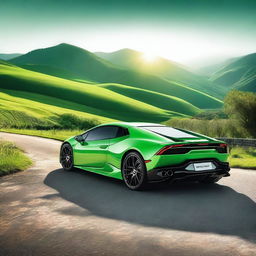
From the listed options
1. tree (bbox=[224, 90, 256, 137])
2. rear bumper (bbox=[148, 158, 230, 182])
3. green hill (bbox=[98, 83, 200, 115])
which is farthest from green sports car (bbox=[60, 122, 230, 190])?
green hill (bbox=[98, 83, 200, 115])

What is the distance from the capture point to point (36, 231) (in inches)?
189

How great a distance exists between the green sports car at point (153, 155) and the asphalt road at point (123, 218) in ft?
1.14

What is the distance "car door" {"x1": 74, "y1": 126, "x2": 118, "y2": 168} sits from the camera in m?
8.45

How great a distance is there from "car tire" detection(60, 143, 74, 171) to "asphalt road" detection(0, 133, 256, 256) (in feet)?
4.01

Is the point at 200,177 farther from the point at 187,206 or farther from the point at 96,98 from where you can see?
the point at 96,98

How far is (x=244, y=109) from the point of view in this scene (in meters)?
26.2

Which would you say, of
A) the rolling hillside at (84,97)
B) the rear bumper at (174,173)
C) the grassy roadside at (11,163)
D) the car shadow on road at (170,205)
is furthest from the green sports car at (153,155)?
the rolling hillside at (84,97)

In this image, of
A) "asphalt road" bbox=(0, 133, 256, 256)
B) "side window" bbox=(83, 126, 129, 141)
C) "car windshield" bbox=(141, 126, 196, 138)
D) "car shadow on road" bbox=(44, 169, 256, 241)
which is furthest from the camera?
"side window" bbox=(83, 126, 129, 141)

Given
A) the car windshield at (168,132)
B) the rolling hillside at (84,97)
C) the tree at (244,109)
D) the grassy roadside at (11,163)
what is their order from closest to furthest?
the car windshield at (168,132)
the grassy roadside at (11,163)
the tree at (244,109)
the rolling hillside at (84,97)

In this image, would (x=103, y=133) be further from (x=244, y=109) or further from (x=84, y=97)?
(x=84, y=97)

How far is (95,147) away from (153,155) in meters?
2.07

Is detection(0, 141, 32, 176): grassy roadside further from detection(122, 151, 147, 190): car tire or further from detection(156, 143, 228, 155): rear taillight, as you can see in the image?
detection(156, 143, 228, 155): rear taillight

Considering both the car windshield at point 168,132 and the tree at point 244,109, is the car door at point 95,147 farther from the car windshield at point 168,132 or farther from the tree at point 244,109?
the tree at point 244,109

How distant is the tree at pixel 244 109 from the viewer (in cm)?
2590
